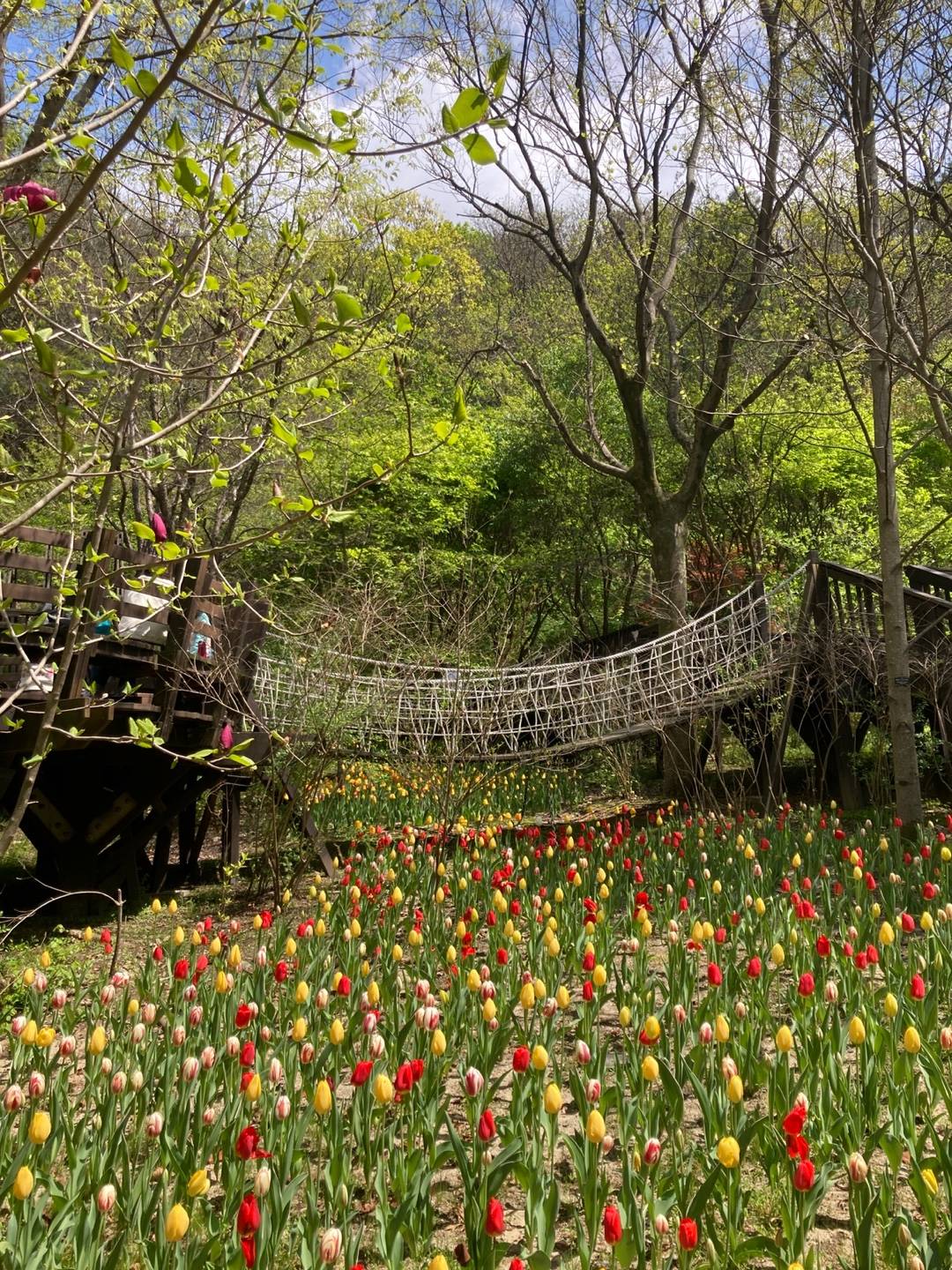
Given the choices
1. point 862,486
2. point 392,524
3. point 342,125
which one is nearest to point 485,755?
point 342,125

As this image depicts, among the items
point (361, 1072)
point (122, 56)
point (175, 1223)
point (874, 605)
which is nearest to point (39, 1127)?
point (175, 1223)

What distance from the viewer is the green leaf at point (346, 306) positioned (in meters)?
1.28

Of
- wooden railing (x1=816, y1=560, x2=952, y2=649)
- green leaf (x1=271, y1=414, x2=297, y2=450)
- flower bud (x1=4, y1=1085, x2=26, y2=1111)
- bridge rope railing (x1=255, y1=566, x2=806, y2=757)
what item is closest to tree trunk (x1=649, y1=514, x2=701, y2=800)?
bridge rope railing (x1=255, y1=566, x2=806, y2=757)

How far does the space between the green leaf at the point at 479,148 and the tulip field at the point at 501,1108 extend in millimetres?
1694

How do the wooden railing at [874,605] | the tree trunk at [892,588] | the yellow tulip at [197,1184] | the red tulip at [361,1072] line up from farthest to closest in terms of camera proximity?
the wooden railing at [874,605] < the tree trunk at [892,588] < the red tulip at [361,1072] < the yellow tulip at [197,1184]

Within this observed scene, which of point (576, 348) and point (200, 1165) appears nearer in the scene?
point (200, 1165)

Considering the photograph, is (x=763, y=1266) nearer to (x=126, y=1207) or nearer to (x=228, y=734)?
(x=126, y=1207)

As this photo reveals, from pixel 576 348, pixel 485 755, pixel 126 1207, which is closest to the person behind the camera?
pixel 126 1207

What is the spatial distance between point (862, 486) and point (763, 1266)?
13.9 meters

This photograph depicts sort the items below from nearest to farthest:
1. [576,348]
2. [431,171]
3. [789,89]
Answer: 1. [789,89]
2. [431,171]
3. [576,348]

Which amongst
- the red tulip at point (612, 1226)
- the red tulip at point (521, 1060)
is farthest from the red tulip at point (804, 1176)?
the red tulip at point (521, 1060)

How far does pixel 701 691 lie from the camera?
30.6 feet

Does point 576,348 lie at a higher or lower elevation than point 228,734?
higher

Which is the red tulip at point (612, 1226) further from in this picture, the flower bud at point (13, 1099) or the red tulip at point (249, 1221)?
the flower bud at point (13, 1099)
